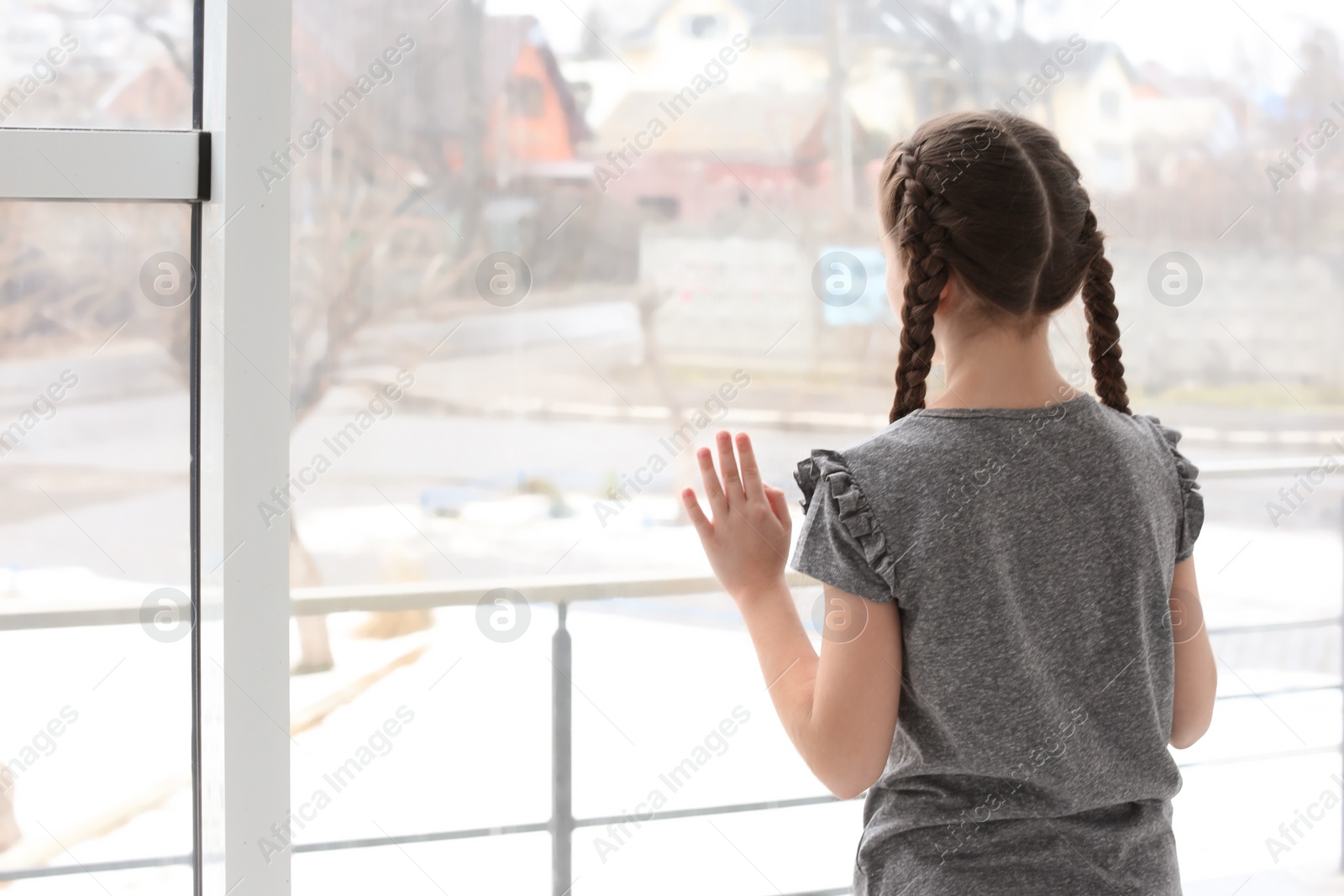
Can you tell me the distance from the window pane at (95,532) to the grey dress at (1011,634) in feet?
2.13

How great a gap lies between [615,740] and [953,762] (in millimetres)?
802

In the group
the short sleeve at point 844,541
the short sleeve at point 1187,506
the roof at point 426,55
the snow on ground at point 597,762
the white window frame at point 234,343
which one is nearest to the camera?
the short sleeve at point 844,541

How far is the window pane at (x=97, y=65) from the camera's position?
875mm

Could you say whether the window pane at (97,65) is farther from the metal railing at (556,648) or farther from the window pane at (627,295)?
the metal railing at (556,648)

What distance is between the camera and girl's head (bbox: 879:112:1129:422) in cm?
60

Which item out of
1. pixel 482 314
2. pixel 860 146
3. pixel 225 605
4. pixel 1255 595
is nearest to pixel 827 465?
pixel 225 605

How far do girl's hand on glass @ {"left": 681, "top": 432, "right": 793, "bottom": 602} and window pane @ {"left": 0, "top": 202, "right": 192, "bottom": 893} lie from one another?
53cm

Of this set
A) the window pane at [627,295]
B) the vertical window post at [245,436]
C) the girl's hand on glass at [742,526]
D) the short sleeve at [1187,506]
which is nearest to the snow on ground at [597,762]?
the window pane at [627,295]

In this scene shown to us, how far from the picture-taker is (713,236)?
4.15 feet

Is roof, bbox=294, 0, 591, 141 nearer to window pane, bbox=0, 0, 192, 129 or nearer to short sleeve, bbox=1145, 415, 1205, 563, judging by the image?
window pane, bbox=0, 0, 192, 129

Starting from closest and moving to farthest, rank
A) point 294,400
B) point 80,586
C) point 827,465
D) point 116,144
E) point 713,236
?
point 827,465
point 116,144
point 80,586
point 294,400
point 713,236

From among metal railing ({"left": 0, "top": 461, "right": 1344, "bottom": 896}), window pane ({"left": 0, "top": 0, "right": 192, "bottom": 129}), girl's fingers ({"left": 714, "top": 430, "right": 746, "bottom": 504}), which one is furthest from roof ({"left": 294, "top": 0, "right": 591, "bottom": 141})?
girl's fingers ({"left": 714, "top": 430, "right": 746, "bottom": 504})

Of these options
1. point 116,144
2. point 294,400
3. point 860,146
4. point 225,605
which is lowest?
point 225,605

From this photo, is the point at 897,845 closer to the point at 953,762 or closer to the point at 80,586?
the point at 953,762
